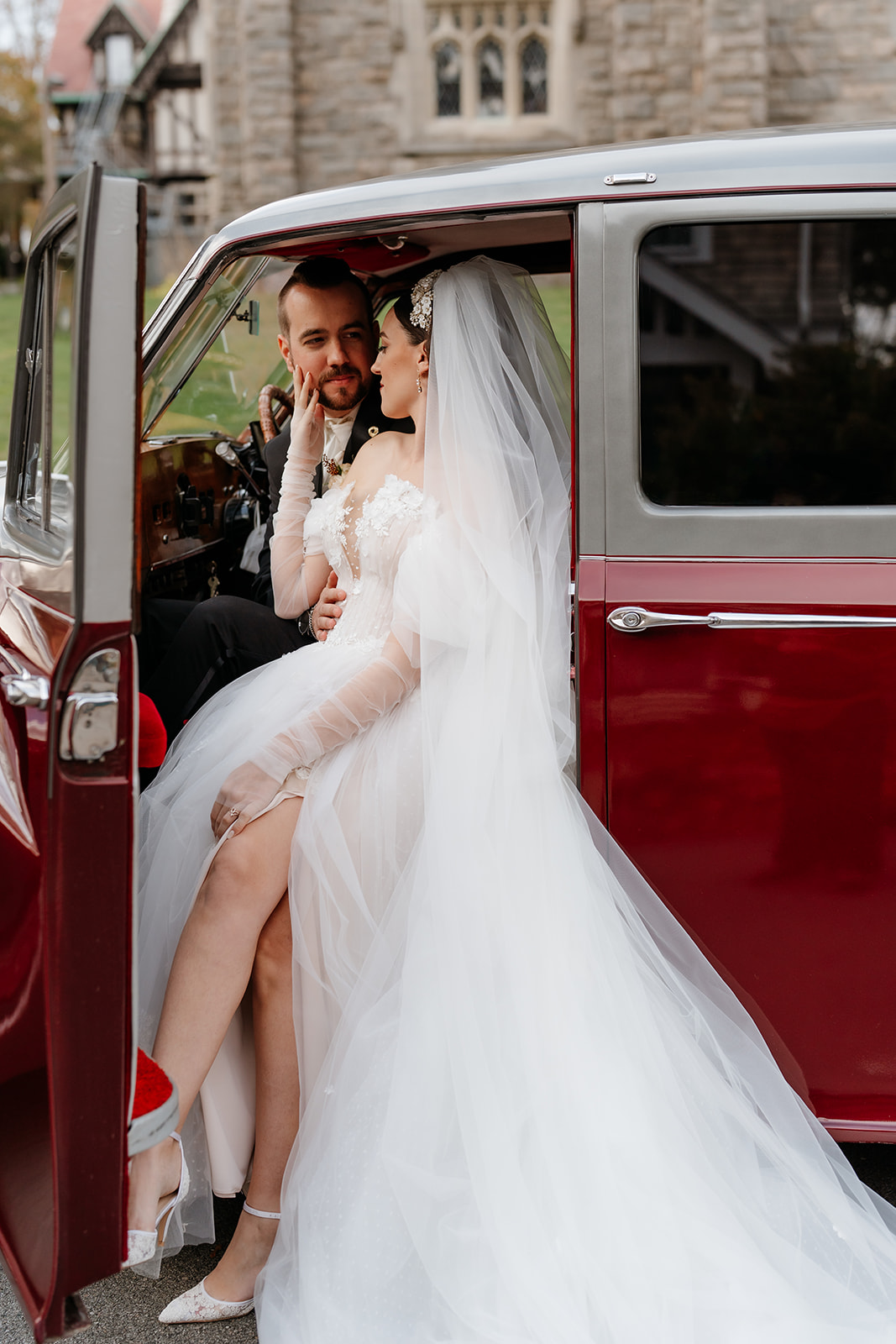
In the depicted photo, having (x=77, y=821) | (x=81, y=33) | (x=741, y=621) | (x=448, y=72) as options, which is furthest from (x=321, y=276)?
(x=81, y=33)

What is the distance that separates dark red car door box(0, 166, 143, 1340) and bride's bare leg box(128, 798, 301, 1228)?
0.36m

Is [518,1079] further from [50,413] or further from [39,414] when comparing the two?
[39,414]

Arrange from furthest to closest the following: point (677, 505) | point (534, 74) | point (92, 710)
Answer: point (534, 74) < point (677, 505) < point (92, 710)

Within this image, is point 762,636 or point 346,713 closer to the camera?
point 762,636

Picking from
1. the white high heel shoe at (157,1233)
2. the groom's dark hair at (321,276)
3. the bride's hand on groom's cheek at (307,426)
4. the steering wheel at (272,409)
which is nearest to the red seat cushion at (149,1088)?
the white high heel shoe at (157,1233)

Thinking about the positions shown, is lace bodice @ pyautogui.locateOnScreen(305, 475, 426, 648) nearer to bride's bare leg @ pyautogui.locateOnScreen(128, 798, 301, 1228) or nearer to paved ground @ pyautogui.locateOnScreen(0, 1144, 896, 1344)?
bride's bare leg @ pyautogui.locateOnScreen(128, 798, 301, 1228)

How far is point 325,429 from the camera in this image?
9.17 feet

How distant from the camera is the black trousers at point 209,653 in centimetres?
269

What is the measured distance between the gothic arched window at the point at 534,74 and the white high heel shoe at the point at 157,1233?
15.2 m

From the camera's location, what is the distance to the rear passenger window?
2.00 meters

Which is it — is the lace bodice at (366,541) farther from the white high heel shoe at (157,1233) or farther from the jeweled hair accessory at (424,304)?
the white high heel shoe at (157,1233)

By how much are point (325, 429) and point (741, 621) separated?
128 cm

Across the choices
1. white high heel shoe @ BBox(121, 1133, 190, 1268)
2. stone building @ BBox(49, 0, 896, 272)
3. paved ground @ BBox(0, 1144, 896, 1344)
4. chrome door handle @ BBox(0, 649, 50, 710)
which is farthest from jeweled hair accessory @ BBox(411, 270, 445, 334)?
stone building @ BBox(49, 0, 896, 272)

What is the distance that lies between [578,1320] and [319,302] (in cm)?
217
